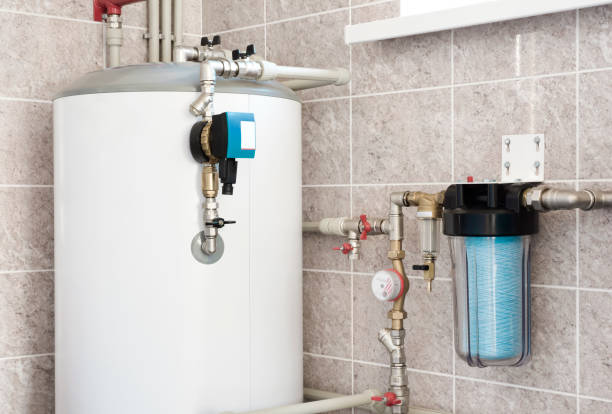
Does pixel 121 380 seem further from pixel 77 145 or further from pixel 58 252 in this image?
pixel 77 145

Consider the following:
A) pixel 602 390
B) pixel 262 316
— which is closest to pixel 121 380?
pixel 262 316

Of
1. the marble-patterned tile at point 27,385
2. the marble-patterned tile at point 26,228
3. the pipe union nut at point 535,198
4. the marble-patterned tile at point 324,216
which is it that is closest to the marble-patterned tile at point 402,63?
the marble-patterned tile at point 324,216

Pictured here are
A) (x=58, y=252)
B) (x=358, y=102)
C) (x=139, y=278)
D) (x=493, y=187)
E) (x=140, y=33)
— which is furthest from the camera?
(x=140, y=33)

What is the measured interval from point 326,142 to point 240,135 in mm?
507

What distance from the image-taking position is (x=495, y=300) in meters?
1.44

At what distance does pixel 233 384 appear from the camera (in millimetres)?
1625

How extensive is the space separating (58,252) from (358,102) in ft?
2.48

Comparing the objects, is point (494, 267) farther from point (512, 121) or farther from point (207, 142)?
point (207, 142)

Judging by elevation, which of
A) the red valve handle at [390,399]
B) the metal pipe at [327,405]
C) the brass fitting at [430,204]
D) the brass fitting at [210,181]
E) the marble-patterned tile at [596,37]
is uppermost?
the marble-patterned tile at [596,37]

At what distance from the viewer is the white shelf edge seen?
4.81 feet

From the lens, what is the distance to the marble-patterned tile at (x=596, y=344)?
1479mm

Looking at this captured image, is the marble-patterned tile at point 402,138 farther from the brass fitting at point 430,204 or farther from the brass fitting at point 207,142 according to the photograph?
the brass fitting at point 207,142

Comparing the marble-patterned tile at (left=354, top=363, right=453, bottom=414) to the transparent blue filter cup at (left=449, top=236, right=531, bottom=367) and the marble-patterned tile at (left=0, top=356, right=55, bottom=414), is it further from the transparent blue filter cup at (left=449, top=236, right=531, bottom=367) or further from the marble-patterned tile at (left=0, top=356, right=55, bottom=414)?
the marble-patterned tile at (left=0, top=356, right=55, bottom=414)

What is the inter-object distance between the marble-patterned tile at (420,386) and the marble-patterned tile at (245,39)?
0.86 meters
